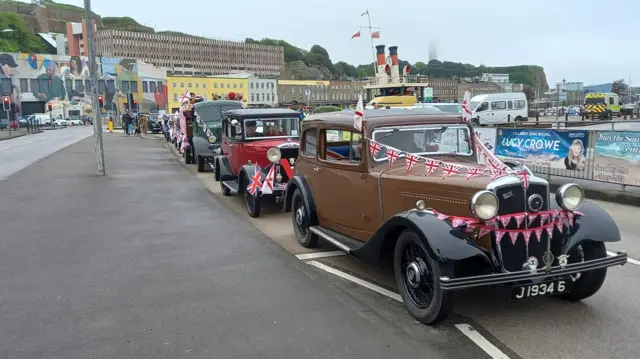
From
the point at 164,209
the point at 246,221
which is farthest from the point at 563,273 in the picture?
the point at 164,209

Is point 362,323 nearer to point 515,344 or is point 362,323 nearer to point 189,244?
point 515,344

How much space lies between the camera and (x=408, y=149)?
18.4 ft

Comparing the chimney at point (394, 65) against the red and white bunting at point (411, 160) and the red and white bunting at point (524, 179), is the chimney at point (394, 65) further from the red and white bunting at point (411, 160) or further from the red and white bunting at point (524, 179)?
the red and white bunting at point (524, 179)

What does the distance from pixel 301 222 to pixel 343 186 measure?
4.17ft

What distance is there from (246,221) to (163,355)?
5.18m

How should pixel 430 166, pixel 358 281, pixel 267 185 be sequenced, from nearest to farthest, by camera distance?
pixel 430 166 → pixel 358 281 → pixel 267 185

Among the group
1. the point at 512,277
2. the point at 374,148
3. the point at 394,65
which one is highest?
the point at 394,65

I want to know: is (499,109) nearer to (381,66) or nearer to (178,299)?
(381,66)

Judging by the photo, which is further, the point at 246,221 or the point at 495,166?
the point at 246,221

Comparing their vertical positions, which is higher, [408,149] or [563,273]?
[408,149]

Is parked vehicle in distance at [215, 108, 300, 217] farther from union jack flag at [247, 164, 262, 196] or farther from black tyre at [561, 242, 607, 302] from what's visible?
black tyre at [561, 242, 607, 302]

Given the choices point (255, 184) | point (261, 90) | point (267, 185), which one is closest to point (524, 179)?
point (267, 185)

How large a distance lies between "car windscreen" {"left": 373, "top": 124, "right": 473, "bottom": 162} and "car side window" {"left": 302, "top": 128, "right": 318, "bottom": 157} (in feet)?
4.34

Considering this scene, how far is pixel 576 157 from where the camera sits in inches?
425
